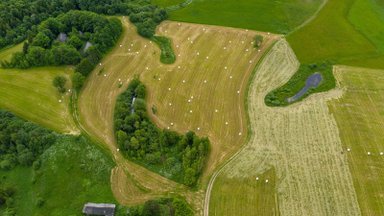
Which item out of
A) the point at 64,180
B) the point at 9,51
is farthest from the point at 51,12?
the point at 64,180

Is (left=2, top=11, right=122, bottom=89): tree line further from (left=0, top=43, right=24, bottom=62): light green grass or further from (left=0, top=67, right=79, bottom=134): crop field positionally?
(left=0, top=43, right=24, bottom=62): light green grass

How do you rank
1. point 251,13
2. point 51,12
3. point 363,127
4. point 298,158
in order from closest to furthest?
point 298,158 < point 363,127 < point 251,13 < point 51,12

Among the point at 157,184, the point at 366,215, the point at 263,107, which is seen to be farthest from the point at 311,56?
the point at 157,184

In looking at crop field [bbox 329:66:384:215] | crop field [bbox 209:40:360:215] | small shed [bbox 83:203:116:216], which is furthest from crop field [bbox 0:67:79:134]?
crop field [bbox 329:66:384:215]

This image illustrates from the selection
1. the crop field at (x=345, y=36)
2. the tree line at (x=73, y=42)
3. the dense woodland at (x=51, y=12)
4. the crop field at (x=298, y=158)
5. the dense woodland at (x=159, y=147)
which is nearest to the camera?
the crop field at (x=298, y=158)

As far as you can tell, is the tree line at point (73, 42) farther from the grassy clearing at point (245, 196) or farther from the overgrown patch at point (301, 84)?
the overgrown patch at point (301, 84)

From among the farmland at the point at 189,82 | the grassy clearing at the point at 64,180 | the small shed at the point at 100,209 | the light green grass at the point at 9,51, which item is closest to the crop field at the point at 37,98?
the farmland at the point at 189,82

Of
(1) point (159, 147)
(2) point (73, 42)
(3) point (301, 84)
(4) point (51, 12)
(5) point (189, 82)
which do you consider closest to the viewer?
(1) point (159, 147)

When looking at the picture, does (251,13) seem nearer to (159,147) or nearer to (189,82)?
(189,82)
